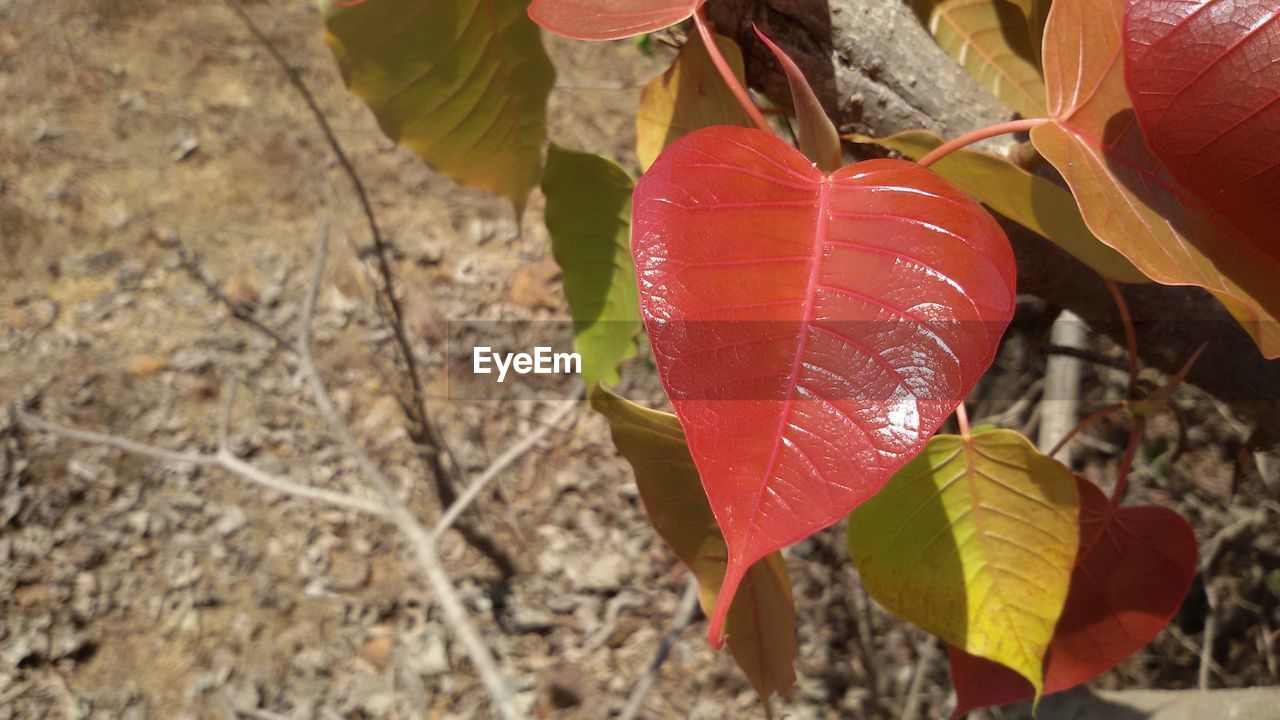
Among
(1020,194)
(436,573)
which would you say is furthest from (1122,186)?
(436,573)

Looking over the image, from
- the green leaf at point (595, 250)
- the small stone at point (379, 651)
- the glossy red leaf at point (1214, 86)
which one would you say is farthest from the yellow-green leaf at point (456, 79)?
the small stone at point (379, 651)

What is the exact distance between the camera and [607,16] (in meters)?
0.44

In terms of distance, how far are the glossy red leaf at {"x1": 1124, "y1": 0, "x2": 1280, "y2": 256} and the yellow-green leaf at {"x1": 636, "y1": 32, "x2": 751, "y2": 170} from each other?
212mm

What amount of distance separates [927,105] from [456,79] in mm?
346

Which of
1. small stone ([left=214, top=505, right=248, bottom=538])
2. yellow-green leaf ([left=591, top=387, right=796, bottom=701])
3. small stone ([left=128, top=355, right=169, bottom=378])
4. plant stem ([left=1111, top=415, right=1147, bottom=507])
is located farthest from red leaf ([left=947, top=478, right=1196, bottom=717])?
small stone ([left=128, top=355, right=169, bottom=378])

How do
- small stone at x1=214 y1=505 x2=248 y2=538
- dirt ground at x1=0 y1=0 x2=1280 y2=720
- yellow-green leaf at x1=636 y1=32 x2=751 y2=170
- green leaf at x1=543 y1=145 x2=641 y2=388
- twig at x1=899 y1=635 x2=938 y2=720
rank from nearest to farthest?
yellow-green leaf at x1=636 y1=32 x2=751 y2=170, green leaf at x1=543 y1=145 x2=641 y2=388, twig at x1=899 y1=635 x2=938 y2=720, dirt ground at x1=0 y1=0 x2=1280 y2=720, small stone at x1=214 y1=505 x2=248 y2=538

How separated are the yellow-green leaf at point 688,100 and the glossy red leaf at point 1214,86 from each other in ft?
0.69

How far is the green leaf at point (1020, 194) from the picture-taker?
1.47ft

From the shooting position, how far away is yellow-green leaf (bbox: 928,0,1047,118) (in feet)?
2.23

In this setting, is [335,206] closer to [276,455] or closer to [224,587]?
[276,455]

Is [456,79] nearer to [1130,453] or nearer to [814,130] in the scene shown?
[814,130]

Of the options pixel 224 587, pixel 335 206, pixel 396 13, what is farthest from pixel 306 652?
pixel 396 13

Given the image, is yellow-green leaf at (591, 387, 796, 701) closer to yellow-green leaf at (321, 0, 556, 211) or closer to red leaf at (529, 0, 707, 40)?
red leaf at (529, 0, 707, 40)

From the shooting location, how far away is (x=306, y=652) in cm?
164
